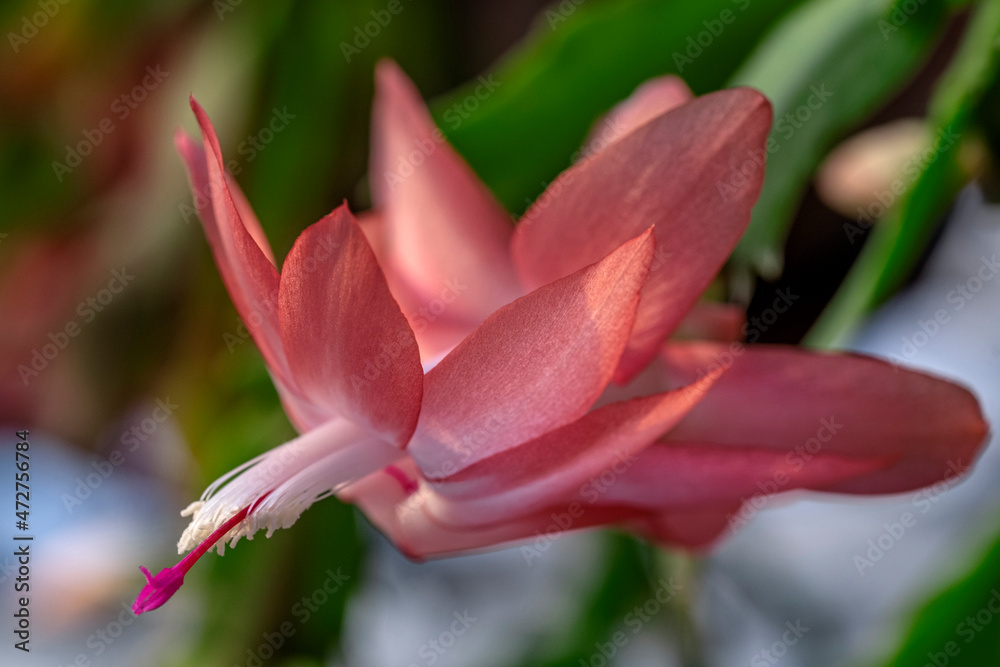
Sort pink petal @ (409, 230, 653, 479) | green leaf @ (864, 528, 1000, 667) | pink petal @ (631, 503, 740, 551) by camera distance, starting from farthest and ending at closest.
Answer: green leaf @ (864, 528, 1000, 667), pink petal @ (631, 503, 740, 551), pink petal @ (409, 230, 653, 479)

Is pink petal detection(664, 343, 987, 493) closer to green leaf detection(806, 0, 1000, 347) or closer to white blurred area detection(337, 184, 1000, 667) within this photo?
green leaf detection(806, 0, 1000, 347)

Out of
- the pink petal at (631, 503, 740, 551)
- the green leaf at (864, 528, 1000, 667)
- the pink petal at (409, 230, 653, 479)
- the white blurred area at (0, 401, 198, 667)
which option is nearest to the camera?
the pink petal at (409, 230, 653, 479)

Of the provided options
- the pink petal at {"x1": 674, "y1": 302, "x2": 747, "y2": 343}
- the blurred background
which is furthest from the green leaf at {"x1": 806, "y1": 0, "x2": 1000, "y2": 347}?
the pink petal at {"x1": 674, "y1": 302, "x2": 747, "y2": 343}

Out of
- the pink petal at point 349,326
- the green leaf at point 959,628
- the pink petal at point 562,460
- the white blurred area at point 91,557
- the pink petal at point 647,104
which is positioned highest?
the pink petal at point 349,326

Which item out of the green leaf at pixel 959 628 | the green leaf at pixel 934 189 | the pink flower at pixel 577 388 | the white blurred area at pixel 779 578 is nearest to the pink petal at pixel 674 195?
the pink flower at pixel 577 388

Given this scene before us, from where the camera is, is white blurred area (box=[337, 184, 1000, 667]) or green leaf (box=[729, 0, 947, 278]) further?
white blurred area (box=[337, 184, 1000, 667])

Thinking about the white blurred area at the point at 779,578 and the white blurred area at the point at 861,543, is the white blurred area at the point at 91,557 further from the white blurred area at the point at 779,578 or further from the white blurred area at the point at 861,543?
the white blurred area at the point at 861,543

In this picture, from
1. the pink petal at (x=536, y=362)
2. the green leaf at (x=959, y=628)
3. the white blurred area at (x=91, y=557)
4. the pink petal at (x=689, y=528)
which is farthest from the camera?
the white blurred area at (x=91, y=557)

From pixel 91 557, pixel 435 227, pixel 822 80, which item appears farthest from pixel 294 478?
pixel 91 557
